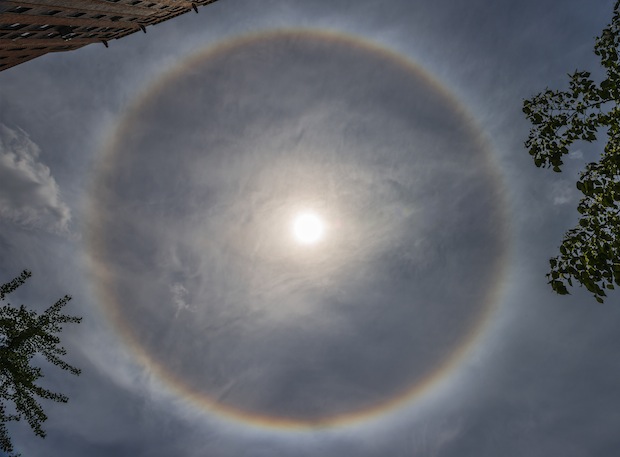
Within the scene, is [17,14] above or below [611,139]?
above

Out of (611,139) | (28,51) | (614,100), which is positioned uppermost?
(28,51)

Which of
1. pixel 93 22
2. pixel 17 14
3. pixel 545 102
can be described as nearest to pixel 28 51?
pixel 93 22

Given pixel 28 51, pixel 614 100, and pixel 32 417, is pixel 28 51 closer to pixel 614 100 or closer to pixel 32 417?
pixel 32 417

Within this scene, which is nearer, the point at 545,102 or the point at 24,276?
the point at 545,102

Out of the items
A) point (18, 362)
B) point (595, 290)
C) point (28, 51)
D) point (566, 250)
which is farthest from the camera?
point (28, 51)

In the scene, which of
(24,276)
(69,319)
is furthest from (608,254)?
(24,276)

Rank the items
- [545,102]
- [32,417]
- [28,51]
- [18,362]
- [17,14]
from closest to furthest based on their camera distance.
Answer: [545,102] → [18,362] → [32,417] → [17,14] → [28,51]
